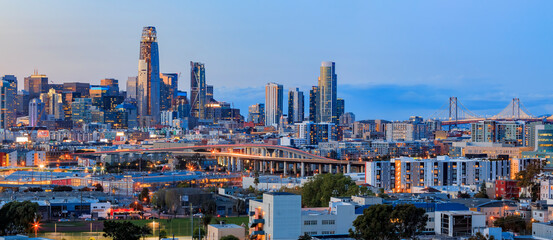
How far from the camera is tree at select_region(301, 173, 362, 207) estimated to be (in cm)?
3519

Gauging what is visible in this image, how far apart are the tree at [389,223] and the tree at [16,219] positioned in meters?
9.70

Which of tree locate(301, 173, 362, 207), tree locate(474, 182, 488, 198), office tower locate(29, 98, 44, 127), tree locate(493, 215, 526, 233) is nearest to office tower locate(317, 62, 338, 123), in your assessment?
office tower locate(29, 98, 44, 127)

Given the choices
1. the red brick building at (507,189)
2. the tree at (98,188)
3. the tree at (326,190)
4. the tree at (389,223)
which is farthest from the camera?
the tree at (98,188)

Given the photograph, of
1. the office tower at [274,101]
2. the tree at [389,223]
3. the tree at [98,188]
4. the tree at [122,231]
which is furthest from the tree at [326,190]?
the office tower at [274,101]

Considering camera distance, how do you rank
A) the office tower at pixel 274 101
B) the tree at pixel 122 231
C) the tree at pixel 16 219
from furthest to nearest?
the office tower at pixel 274 101, the tree at pixel 16 219, the tree at pixel 122 231

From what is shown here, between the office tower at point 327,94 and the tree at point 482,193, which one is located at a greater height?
the office tower at point 327,94

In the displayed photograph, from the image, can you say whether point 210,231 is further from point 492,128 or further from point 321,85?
point 321,85

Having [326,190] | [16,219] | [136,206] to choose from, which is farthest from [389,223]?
[136,206]

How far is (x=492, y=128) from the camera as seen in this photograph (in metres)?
88.6

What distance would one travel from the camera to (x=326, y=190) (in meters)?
35.9

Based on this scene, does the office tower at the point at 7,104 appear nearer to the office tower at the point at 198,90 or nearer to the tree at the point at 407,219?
the office tower at the point at 198,90

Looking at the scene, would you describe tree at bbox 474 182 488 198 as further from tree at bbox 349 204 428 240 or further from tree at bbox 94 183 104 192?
tree at bbox 94 183 104 192

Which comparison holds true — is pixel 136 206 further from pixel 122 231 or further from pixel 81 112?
pixel 81 112

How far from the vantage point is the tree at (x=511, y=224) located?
27.6 meters
